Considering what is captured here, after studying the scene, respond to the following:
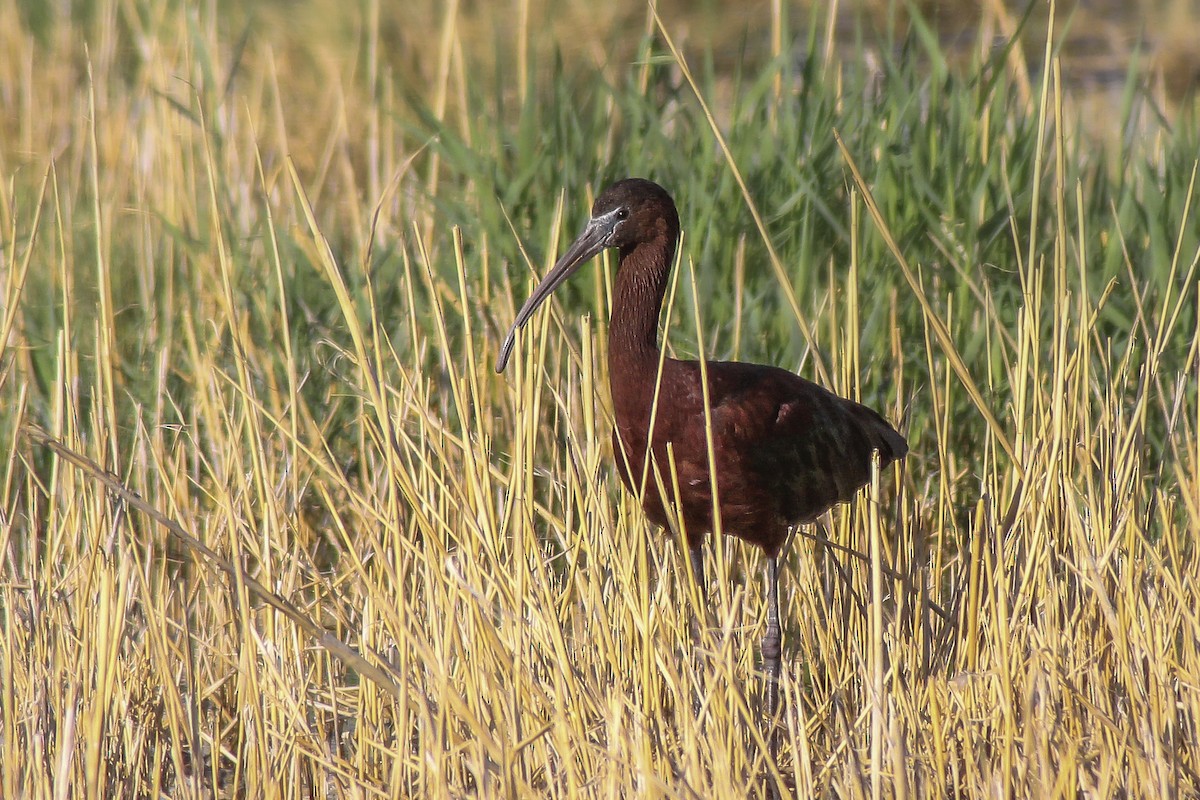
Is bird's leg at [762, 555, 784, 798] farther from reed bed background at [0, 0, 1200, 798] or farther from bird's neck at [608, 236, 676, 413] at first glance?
bird's neck at [608, 236, 676, 413]

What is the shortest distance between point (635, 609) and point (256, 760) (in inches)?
24.9

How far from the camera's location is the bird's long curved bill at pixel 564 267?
2354mm

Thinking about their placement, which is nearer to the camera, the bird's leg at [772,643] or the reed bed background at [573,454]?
the reed bed background at [573,454]

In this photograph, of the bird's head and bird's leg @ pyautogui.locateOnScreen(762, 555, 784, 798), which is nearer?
the bird's head

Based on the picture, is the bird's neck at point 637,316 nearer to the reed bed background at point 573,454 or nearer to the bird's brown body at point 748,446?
the bird's brown body at point 748,446

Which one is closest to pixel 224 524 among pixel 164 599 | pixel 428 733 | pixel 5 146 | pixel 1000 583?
pixel 164 599

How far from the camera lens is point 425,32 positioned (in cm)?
639

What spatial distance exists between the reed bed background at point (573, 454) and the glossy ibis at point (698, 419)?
9 centimetres

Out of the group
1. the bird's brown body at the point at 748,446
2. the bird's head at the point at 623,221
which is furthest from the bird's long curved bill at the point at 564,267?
the bird's brown body at the point at 748,446

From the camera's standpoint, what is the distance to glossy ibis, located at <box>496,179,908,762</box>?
7.80 ft

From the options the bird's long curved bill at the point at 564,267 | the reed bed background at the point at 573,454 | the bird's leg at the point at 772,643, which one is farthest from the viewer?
the bird's leg at the point at 772,643

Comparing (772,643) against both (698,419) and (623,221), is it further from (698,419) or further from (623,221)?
(623,221)

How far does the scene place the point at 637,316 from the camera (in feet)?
7.96

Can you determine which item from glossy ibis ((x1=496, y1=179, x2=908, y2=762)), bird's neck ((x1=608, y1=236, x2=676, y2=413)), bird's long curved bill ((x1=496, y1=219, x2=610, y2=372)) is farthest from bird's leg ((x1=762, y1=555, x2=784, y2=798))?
bird's long curved bill ((x1=496, y1=219, x2=610, y2=372))
